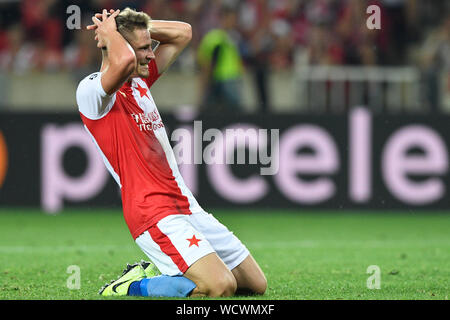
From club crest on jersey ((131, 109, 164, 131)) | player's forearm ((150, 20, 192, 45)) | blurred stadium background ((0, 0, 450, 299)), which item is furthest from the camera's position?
blurred stadium background ((0, 0, 450, 299))

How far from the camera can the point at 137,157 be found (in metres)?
6.77

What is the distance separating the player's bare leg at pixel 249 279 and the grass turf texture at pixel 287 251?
0.14 metres

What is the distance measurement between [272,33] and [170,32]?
27.9 feet

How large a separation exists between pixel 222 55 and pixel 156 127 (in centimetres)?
771

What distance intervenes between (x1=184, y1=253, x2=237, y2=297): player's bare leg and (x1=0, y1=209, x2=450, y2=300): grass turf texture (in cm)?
37

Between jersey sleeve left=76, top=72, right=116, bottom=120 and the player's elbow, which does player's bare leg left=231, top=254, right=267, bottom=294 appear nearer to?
jersey sleeve left=76, top=72, right=116, bottom=120

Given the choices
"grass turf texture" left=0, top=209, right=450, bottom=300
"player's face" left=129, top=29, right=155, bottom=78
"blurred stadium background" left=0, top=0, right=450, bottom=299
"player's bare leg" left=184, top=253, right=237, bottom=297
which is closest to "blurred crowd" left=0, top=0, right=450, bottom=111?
"blurred stadium background" left=0, top=0, right=450, bottom=299

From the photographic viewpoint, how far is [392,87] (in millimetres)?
14289

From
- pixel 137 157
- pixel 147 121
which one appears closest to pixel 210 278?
pixel 137 157

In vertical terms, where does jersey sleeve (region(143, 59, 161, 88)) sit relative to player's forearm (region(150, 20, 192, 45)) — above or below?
below

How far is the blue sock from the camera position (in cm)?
664

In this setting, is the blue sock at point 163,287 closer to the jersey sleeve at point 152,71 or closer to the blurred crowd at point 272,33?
the jersey sleeve at point 152,71

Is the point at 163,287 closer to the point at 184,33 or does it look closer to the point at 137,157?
the point at 137,157

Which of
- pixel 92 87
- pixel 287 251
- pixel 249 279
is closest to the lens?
pixel 92 87
